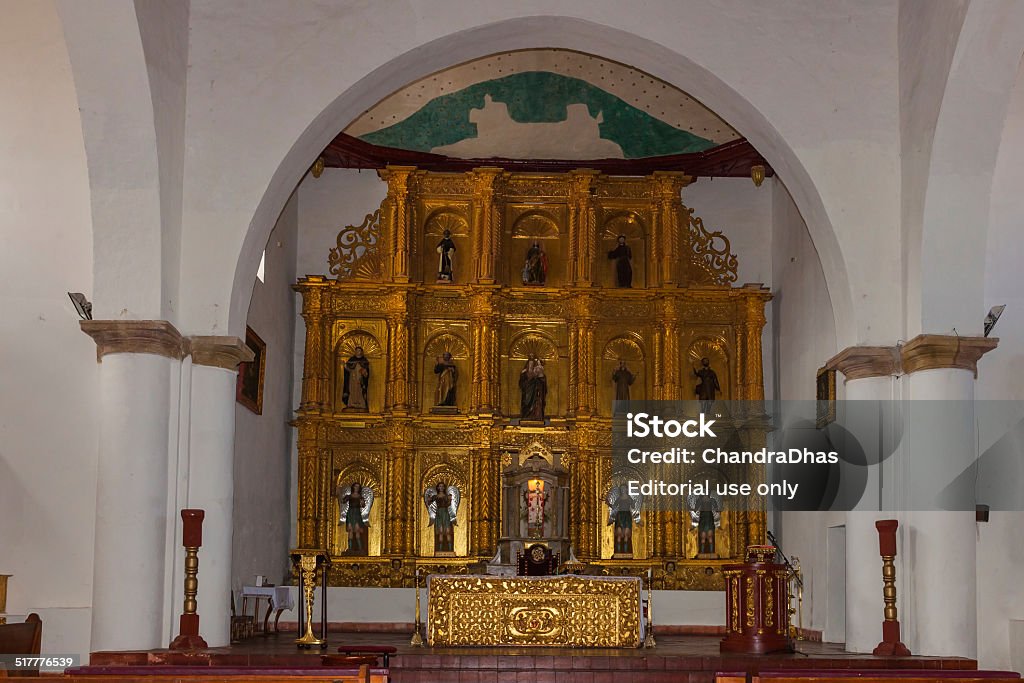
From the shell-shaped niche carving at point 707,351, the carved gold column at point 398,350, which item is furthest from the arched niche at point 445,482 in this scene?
the shell-shaped niche carving at point 707,351

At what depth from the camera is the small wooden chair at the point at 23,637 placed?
38.9ft

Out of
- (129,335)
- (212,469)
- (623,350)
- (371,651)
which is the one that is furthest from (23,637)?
(623,350)

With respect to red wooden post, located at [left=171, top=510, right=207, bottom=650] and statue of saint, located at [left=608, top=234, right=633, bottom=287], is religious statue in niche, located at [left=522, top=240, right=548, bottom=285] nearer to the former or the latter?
statue of saint, located at [left=608, top=234, right=633, bottom=287]

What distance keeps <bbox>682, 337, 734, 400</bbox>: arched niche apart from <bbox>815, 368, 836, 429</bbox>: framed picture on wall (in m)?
2.37

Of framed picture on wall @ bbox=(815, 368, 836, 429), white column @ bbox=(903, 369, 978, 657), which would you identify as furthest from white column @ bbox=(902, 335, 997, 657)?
framed picture on wall @ bbox=(815, 368, 836, 429)

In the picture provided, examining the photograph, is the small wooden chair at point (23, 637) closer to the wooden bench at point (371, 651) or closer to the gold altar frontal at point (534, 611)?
the wooden bench at point (371, 651)

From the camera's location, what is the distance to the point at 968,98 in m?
12.6

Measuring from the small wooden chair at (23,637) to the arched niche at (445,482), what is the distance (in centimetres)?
710

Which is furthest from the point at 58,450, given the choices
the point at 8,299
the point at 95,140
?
the point at 95,140

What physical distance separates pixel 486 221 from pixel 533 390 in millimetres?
2491

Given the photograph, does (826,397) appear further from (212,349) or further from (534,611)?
(212,349)

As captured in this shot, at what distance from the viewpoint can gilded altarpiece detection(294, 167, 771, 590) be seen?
19.3 m

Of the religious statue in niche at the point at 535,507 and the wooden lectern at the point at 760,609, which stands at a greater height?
the religious statue in niche at the point at 535,507

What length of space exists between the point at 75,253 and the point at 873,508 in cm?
827
